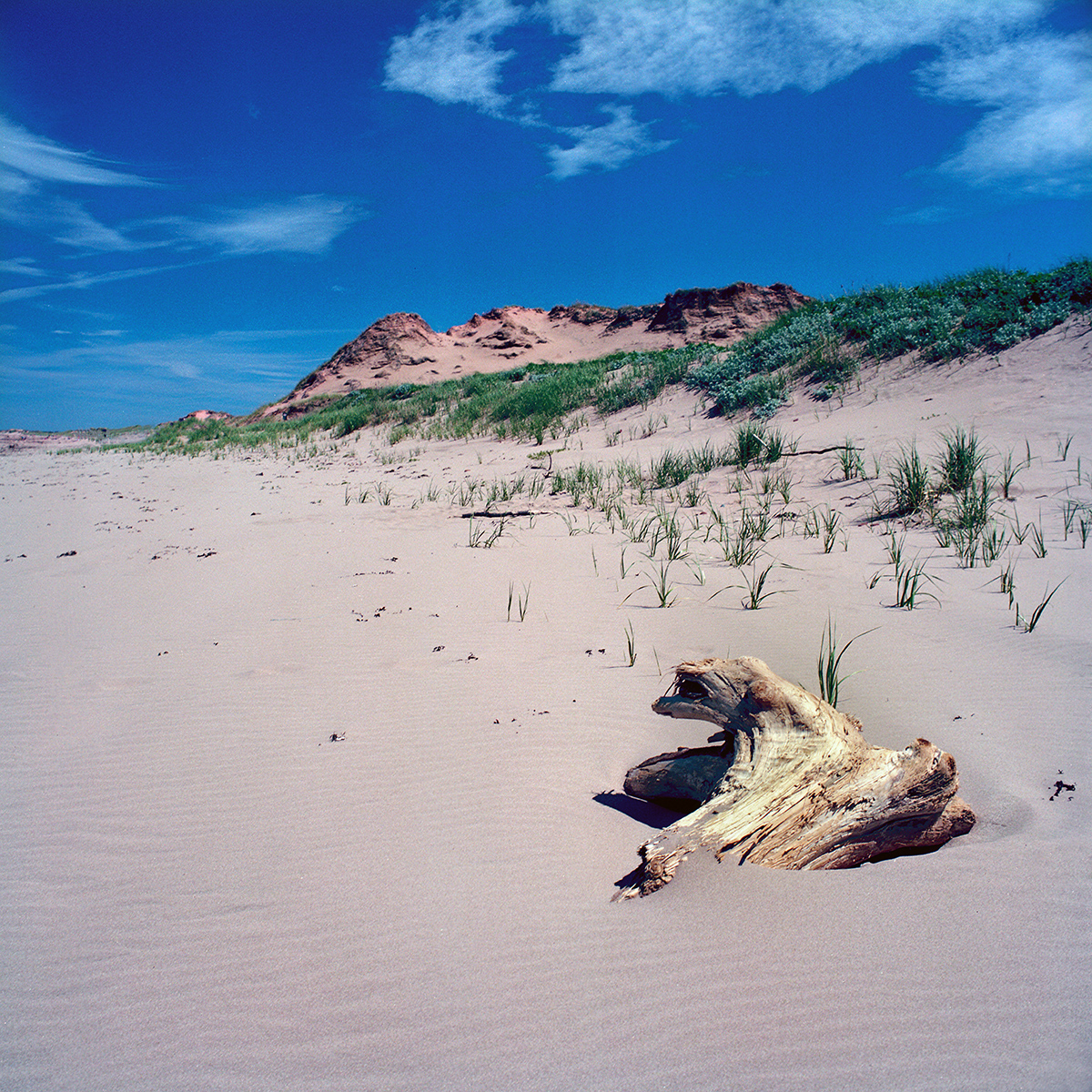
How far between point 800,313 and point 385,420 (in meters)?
11.2

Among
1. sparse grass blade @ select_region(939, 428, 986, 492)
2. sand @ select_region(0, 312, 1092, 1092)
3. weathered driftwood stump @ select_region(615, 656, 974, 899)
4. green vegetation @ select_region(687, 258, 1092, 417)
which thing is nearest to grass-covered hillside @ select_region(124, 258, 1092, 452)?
green vegetation @ select_region(687, 258, 1092, 417)

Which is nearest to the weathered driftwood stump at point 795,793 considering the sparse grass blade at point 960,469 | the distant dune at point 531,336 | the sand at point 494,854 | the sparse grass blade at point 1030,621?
the sand at point 494,854

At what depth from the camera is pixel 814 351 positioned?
450 inches

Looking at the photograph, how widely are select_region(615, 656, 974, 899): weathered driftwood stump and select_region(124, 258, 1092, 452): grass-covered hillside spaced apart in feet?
29.5

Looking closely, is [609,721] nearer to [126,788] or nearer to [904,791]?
[904,791]

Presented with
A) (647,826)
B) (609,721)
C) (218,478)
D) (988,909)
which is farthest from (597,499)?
(218,478)

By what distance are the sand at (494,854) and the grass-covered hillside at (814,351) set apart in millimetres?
6271

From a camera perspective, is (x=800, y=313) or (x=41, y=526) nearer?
(x=41, y=526)

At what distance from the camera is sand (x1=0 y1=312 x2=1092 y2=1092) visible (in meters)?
1.34

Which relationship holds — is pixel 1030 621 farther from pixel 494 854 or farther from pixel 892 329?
pixel 892 329

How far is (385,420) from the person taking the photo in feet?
59.4

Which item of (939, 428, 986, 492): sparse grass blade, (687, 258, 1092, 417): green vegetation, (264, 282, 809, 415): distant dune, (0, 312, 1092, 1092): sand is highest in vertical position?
(264, 282, 809, 415): distant dune

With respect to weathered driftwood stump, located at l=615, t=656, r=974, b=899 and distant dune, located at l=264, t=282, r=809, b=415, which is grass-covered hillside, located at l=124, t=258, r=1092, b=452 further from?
distant dune, located at l=264, t=282, r=809, b=415

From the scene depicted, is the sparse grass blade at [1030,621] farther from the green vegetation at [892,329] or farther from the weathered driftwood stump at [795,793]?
the green vegetation at [892,329]
